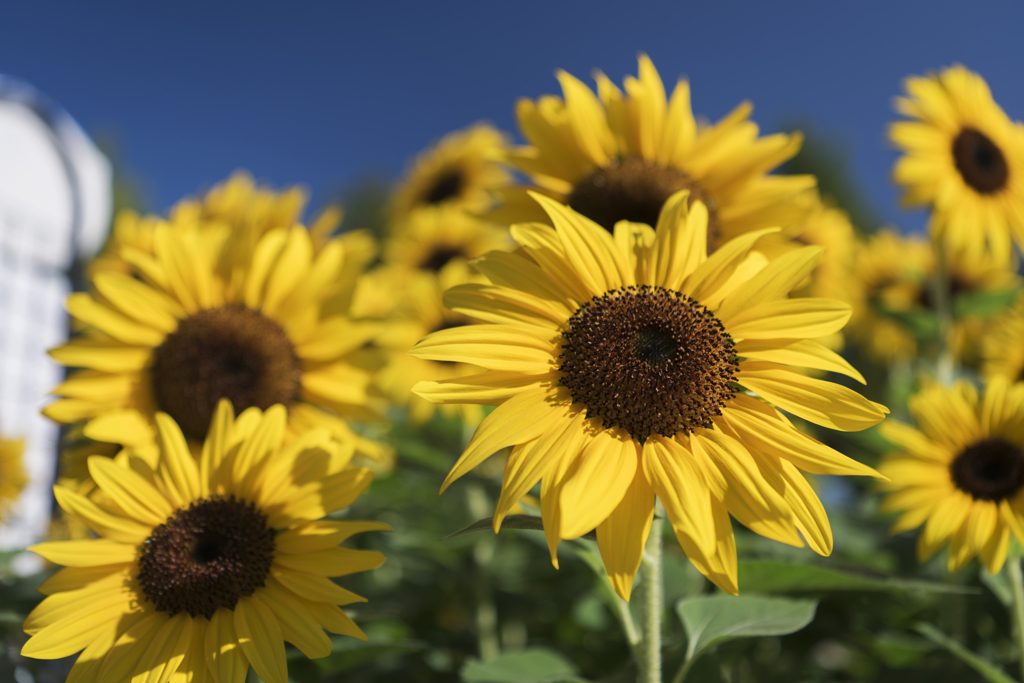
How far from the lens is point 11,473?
12.1 ft

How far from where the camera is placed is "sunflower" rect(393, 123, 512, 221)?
5340mm

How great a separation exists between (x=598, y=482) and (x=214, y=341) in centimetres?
156

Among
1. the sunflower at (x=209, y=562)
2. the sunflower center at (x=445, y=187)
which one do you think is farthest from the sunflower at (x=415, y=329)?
the sunflower at (x=209, y=562)

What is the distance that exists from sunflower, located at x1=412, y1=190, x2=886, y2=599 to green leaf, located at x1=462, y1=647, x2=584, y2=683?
516mm

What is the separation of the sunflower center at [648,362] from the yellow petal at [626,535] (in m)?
0.14

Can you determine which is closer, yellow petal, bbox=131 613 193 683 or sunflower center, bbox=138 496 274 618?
yellow petal, bbox=131 613 193 683

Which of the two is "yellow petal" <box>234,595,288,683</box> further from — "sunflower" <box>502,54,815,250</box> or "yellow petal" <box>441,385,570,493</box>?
"sunflower" <box>502,54,815,250</box>

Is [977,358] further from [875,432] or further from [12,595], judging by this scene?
[12,595]

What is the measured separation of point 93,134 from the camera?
120 ft

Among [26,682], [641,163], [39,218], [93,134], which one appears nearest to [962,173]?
[641,163]

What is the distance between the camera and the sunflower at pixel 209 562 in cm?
148

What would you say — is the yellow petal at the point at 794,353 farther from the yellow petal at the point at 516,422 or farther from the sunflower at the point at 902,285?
the sunflower at the point at 902,285

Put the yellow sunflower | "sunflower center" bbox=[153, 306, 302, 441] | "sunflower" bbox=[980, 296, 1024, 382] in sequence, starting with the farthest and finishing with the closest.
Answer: "sunflower" bbox=[980, 296, 1024, 382] < "sunflower center" bbox=[153, 306, 302, 441] < the yellow sunflower

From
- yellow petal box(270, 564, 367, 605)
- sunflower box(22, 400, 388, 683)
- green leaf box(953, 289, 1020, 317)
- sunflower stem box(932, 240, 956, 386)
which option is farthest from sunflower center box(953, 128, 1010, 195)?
yellow petal box(270, 564, 367, 605)
